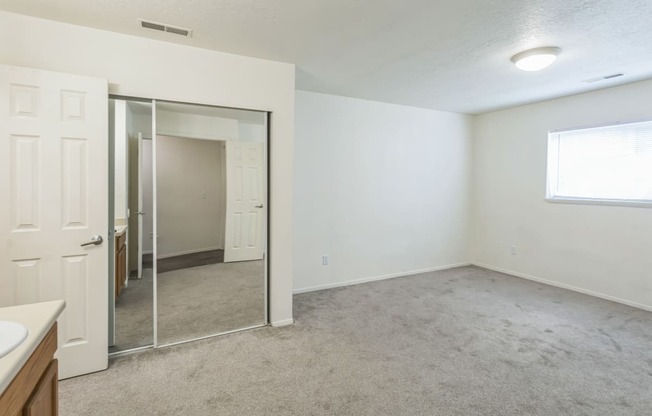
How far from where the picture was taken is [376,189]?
14.6ft

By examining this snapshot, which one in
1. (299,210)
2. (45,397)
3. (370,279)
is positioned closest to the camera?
(45,397)

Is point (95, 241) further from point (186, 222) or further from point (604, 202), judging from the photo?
point (604, 202)

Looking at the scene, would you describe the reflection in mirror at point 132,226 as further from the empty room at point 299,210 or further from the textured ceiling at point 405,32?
the textured ceiling at point 405,32

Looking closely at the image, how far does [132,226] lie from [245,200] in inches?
37.1

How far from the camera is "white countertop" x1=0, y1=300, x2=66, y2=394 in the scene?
2.86 ft

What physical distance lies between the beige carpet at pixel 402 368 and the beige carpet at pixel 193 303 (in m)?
0.20

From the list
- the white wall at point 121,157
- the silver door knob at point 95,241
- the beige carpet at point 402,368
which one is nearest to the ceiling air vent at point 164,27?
the white wall at point 121,157

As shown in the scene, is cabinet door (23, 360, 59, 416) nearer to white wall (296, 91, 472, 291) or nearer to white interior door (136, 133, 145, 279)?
white interior door (136, 133, 145, 279)

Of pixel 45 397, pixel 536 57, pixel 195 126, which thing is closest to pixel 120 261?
pixel 195 126

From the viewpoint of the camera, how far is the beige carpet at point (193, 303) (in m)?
2.69

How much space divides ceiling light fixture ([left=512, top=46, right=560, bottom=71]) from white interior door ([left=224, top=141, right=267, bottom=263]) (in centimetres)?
234

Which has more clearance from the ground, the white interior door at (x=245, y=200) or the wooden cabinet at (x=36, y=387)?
the white interior door at (x=245, y=200)

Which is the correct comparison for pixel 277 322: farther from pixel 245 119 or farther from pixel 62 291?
pixel 245 119

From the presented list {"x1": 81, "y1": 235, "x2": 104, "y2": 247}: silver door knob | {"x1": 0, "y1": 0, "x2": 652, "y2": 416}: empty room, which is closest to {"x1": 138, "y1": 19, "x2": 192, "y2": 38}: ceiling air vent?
{"x1": 0, "y1": 0, "x2": 652, "y2": 416}: empty room
